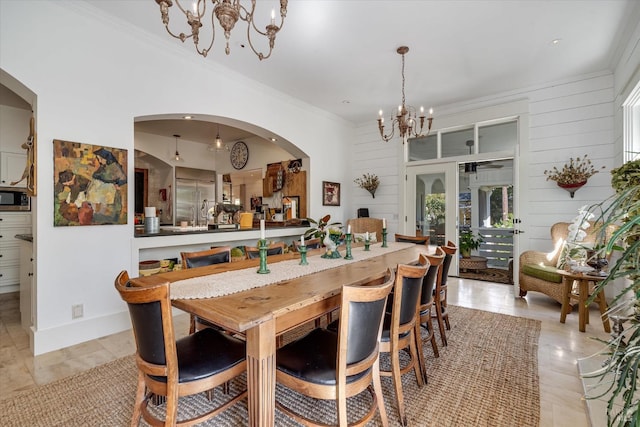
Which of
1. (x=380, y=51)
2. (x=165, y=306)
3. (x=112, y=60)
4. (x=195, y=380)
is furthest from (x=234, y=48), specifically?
(x=195, y=380)

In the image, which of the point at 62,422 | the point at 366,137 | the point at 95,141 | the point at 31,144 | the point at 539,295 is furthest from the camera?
the point at 366,137

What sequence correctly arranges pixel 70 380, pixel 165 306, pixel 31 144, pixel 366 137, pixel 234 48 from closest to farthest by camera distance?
pixel 165 306 → pixel 70 380 → pixel 31 144 → pixel 234 48 → pixel 366 137

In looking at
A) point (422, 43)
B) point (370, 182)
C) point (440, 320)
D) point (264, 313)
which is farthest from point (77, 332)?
point (370, 182)

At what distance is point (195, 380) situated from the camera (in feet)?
4.72

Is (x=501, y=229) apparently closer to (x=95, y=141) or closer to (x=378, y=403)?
(x=378, y=403)

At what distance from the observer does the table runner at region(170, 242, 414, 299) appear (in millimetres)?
1581

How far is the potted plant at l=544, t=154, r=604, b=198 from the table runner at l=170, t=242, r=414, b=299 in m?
3.71

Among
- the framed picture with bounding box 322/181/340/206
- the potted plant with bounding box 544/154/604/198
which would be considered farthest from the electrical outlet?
the potted plant with bounding box 544/154/604/198

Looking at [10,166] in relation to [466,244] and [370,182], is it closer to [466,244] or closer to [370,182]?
[370,182]

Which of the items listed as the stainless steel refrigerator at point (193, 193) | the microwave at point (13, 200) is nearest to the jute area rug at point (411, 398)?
the microwave at point (13, 200)

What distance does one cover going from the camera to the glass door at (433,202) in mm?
5441

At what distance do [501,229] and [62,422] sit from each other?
7.43 meters

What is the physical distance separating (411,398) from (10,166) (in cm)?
626

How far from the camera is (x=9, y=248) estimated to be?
457 cm
